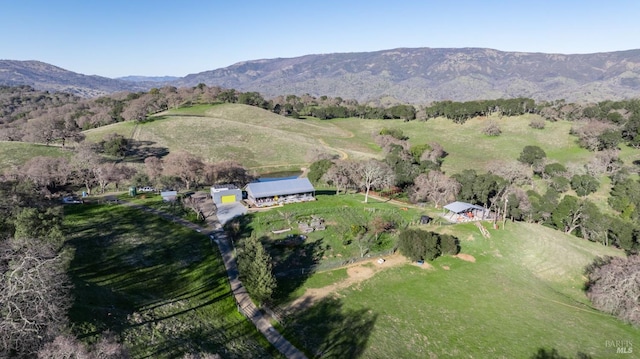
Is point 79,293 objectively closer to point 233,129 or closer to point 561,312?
point 561,312

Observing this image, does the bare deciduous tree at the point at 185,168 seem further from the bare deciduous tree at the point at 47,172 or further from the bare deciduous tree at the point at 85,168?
the bare deciduous tree at the point at 47,172

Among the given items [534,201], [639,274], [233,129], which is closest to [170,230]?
[639,274]

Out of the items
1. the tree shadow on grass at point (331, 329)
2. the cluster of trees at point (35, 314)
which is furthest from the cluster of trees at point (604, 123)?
the cluster of trees at point (35, 314)

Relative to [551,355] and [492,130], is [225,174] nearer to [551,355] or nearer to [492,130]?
[551,355]

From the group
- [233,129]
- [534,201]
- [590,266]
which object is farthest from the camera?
[233,129]

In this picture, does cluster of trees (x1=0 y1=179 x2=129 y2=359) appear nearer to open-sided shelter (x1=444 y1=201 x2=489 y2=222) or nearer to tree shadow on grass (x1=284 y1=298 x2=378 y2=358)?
tree shadow on grass (x1=284 y1=298 x2=378 y2=358)

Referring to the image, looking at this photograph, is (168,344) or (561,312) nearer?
(168,344)
